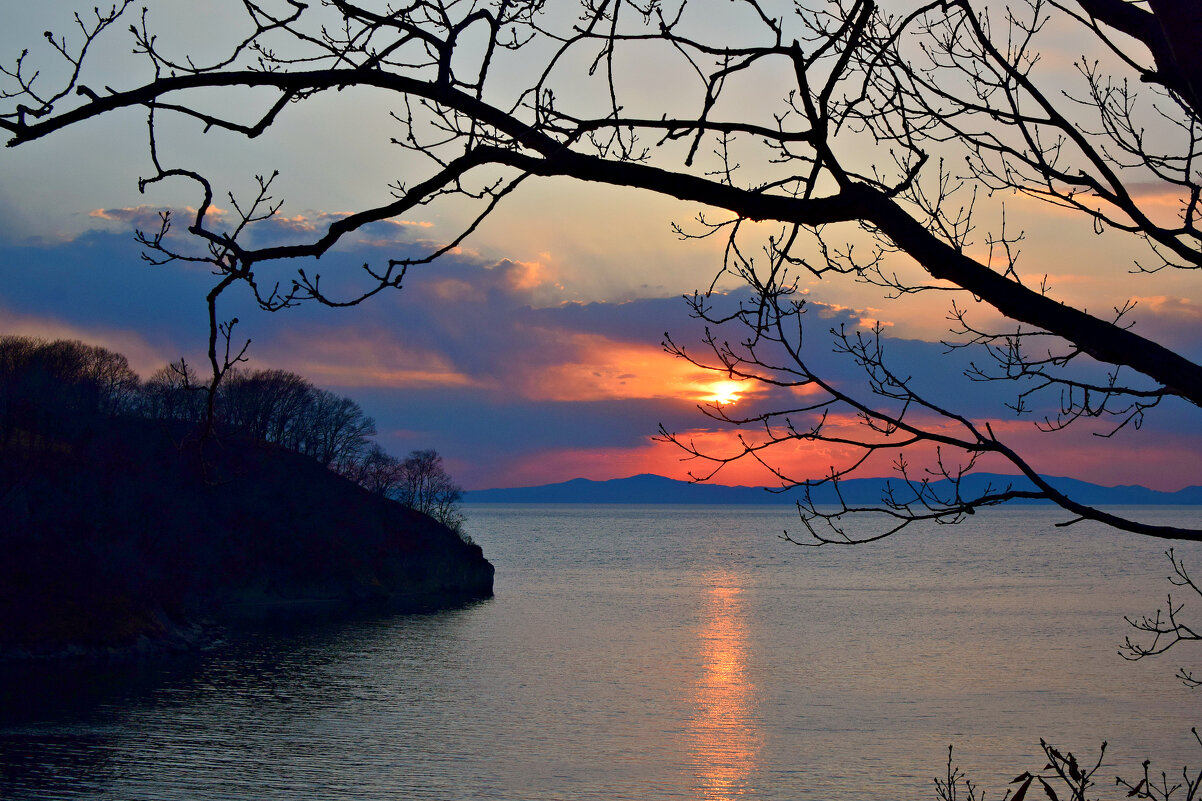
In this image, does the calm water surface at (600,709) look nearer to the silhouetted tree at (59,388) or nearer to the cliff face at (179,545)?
the cliff face at (179,545)

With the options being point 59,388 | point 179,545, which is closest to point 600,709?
point 179,545

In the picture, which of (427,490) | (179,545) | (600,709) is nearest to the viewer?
(600,709)

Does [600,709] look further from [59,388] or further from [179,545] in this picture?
[59,388]

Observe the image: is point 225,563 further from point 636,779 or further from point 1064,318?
point 1064,318

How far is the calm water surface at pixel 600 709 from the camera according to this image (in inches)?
1781

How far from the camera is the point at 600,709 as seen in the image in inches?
2280

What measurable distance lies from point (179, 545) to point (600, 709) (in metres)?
49.0

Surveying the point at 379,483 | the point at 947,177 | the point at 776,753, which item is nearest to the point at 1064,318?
the point at 947,177

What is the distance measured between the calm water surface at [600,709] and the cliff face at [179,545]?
5913mm

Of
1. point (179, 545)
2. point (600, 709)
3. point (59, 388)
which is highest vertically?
point (59, 388)

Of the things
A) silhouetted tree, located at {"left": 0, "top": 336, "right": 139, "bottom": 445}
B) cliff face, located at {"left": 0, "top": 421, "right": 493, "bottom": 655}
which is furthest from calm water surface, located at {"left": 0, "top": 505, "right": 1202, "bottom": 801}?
silhouetted tree, located at {"left": 0, "top": 336, "right": 139, "bottom": 445}

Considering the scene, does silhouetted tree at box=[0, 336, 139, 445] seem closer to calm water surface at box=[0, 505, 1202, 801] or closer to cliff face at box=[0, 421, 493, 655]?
cliff face at box=[0, 421, 493, 655]

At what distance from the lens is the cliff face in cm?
6650

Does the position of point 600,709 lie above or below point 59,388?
below
